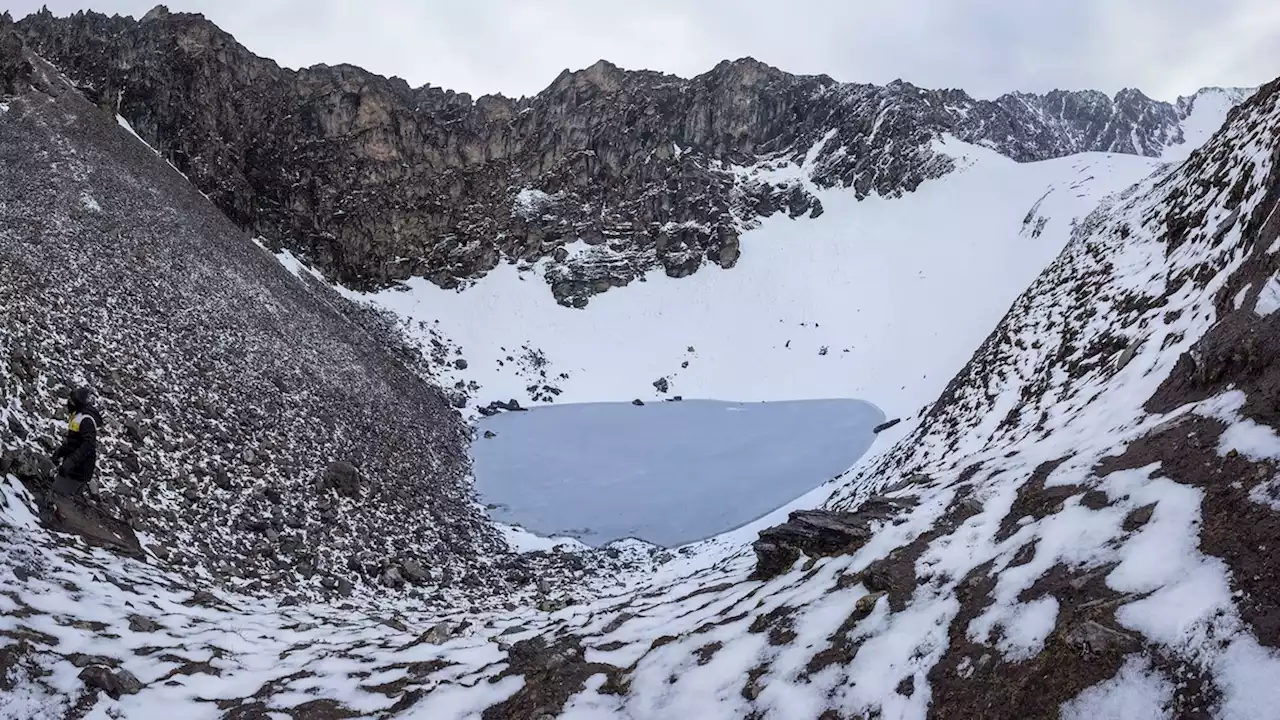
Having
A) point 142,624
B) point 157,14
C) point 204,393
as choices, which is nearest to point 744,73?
point 157,14

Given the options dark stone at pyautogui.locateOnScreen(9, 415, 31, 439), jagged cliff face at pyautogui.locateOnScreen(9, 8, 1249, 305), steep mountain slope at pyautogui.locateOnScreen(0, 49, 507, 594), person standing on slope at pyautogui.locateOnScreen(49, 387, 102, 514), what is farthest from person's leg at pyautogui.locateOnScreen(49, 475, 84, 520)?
jagged cliff face at pyautogui.locateOnScreen(9, 8, 1249, 305)

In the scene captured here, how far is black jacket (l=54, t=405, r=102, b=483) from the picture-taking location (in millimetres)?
8820

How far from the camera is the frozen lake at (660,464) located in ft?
63.6

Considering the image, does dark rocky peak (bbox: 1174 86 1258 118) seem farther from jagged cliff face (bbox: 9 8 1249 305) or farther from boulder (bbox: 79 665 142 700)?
boulder (bbox: 79 665 142 700)

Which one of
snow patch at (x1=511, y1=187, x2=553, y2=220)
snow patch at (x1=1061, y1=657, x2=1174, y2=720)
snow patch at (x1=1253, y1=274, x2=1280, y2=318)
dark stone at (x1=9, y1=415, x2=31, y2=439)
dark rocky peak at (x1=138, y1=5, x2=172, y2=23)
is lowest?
snow patch at (x1=1061, y1=657, x2=1174, y2=720)

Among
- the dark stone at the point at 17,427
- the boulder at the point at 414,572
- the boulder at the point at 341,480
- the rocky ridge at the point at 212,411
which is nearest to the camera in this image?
the dark stone at the point at 17,427

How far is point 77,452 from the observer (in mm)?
8945

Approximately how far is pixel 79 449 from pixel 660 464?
18.8 metres

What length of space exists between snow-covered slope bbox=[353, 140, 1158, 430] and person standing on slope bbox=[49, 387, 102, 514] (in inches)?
1115

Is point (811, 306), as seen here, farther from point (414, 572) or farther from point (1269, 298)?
point (1269, 298)

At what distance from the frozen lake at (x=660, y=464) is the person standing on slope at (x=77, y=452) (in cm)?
1097

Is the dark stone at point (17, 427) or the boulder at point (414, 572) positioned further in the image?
the boulder at point (414, 572)

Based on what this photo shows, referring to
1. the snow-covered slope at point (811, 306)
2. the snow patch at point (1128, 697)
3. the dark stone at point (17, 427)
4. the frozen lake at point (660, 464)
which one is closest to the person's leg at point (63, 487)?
the dark stone at point (17, 427)

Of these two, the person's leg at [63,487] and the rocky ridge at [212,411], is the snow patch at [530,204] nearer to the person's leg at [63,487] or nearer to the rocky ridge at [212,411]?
the rocky ridge at [212,411]
